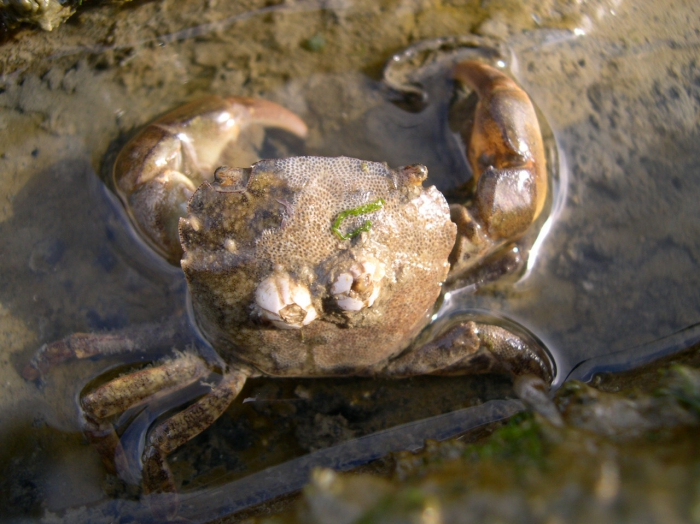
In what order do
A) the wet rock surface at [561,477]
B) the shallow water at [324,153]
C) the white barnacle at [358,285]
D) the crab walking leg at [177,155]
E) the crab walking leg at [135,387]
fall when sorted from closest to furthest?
the wet rock surface at [561,477], the white barnacle at [358,285], the crab walking leg at [135,387], the crab walking leg at [177,155], the shallow water at [324,153]

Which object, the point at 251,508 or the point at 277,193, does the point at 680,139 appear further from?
the point at 251,508

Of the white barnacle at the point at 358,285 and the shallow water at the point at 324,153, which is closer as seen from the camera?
the white barnacle at the point at 358,285

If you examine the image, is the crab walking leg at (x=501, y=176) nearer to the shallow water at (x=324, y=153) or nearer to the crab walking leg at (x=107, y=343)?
the shallow water at (x=324, y=153)

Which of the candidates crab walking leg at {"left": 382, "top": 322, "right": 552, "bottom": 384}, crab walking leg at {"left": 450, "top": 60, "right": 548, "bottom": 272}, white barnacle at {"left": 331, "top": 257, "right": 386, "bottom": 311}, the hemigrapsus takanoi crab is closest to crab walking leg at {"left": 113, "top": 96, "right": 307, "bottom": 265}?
the hemigrapsus takanoi crab

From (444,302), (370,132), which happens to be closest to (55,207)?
(370,132)

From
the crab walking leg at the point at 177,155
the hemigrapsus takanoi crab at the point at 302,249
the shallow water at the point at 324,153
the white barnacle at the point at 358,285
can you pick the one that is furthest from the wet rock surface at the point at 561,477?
the crab walking leg at the point at 177,155

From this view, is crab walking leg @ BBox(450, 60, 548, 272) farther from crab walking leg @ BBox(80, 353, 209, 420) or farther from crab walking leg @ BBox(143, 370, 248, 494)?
crab walking leg @ BBox(80, 353, 209, 420)

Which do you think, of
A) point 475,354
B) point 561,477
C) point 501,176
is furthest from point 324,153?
point 561,477
